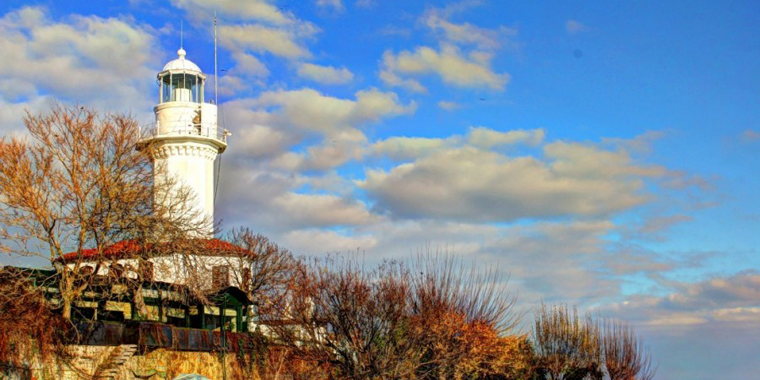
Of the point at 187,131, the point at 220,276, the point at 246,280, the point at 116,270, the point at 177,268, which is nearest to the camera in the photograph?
the point at 116,270

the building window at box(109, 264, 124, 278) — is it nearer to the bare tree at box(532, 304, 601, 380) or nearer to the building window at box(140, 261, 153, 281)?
the building window at box(140, 261, 153, 281)

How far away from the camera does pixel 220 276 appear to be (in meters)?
39.9

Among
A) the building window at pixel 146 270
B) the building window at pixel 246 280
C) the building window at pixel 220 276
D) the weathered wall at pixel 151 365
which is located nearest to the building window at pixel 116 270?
the building window at pixel 146 270

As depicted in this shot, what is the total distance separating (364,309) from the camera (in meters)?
32.2

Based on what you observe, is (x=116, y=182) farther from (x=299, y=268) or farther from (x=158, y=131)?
(x=158, y=131)

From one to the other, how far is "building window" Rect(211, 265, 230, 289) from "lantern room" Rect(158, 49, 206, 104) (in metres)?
11.8

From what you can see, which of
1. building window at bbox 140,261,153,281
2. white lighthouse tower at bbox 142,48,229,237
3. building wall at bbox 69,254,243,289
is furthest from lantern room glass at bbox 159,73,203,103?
building window at bbox 140,261,153,281

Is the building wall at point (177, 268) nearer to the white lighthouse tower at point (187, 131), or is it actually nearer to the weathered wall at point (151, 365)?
the weathered wall at point (151, 365)

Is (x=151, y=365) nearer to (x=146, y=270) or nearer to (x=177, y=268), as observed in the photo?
(x=146, y=270)

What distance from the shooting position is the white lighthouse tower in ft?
159

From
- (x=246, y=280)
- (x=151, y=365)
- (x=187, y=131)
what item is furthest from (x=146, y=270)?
(x=187, y=131)

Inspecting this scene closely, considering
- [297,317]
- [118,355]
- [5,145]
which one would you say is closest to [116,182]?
[5,145]

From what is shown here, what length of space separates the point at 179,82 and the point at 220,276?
15.4 m

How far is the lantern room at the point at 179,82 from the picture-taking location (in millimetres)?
49594
